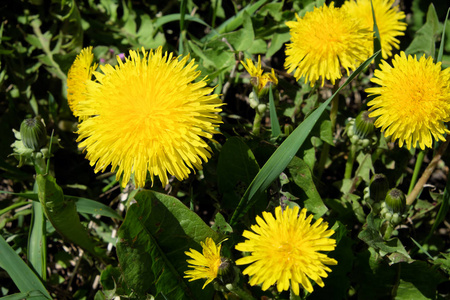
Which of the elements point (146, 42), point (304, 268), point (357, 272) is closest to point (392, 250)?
point (357, 272)

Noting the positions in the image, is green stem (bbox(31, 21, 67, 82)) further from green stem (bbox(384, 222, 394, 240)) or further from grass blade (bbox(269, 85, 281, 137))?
green stem (bbox(384, 222, 394, 240))

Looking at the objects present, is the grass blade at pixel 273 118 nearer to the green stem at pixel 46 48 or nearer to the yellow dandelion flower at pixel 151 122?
the yellow dandelion flower at pixel 151 122

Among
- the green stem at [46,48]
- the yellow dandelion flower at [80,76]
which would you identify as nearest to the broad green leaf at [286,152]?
the yellow dandelion flower at [80,76]

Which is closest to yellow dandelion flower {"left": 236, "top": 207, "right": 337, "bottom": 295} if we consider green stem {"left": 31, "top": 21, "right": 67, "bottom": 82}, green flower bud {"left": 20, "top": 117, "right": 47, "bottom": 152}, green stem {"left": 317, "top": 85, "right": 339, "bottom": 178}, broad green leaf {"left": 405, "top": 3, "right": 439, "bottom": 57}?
green stem {"left": 317, "top": 85, "right": 339, "bottom": 178}

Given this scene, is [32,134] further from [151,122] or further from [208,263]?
[208,263]

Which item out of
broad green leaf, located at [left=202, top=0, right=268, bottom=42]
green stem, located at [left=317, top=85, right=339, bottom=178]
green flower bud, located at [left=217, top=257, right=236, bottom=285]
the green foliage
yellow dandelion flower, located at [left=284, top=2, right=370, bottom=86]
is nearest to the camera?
green flower bud, located at [left=217, top=257, right=236, bottom=285]

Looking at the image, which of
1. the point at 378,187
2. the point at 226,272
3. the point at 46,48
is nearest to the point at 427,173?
the point at 378,187
